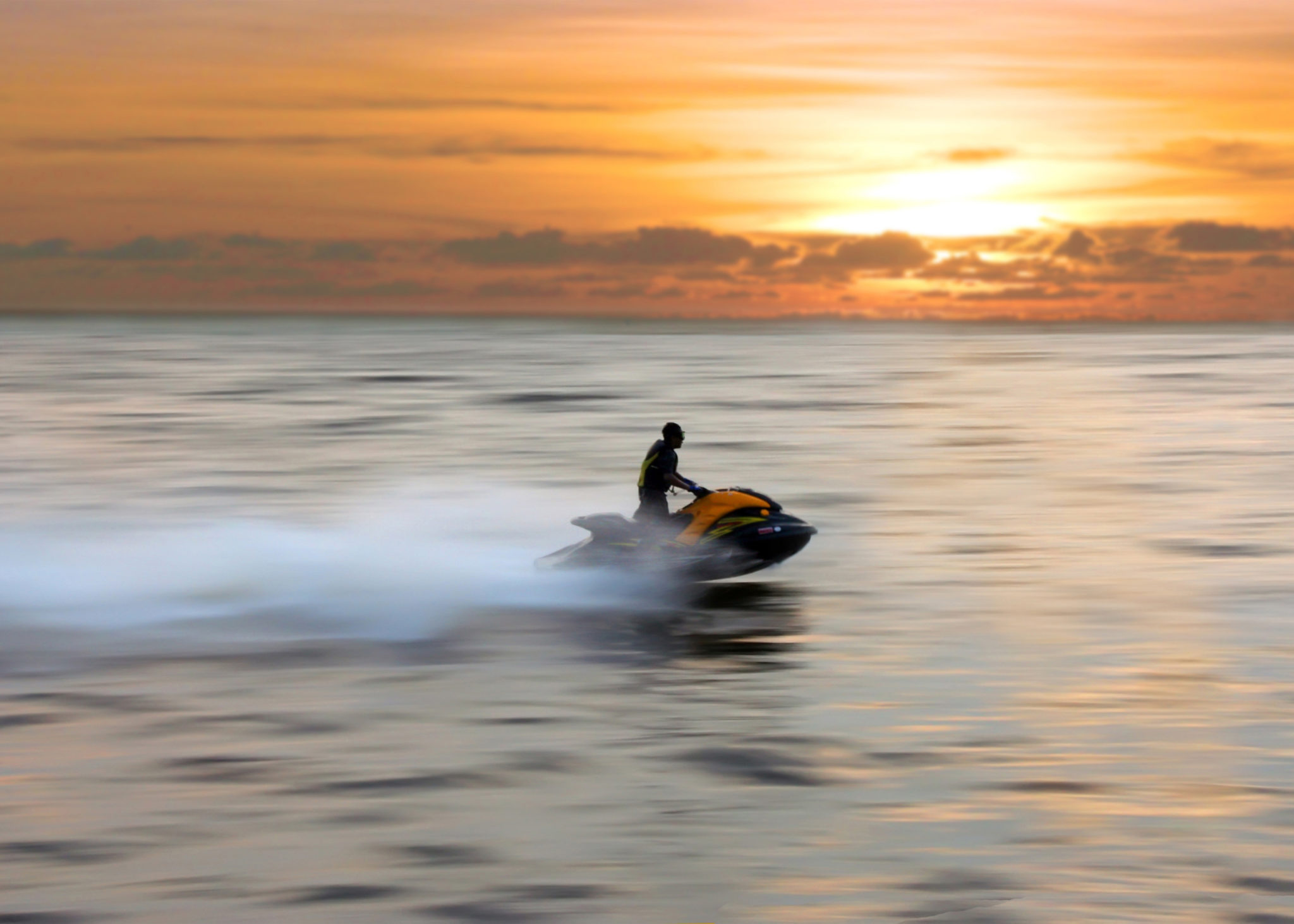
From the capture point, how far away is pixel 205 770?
1091 cm

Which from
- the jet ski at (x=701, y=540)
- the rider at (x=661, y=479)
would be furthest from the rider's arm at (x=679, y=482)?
the jet ski at (x=701, y=540)

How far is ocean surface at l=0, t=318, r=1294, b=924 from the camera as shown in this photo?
8.98 m

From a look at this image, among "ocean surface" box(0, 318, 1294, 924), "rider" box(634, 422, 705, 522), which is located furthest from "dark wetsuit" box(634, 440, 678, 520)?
"ocean surface" box(0, 318, 1294, 924)

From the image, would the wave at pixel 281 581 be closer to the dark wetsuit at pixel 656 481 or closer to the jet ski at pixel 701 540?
the jet ski at pixel 701 540

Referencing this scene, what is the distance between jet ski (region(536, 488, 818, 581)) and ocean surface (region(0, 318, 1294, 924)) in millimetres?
328

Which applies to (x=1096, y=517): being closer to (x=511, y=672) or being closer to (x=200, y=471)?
(x=511, y=672)

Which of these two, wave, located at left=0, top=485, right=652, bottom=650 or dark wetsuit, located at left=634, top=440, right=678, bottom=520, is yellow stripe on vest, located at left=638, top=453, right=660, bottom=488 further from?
wave, located at left=0, top=485, right=652, bottom=650

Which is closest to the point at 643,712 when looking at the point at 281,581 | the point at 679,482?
the point at 679,482

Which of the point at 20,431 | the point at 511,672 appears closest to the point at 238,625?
the point at 511,672

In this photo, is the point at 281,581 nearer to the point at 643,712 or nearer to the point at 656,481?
the point at 656,481

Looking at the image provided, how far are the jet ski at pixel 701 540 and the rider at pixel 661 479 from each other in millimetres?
144

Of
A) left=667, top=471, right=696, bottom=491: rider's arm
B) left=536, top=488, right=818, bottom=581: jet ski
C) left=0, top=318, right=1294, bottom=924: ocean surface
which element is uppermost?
left=667, top=471, right=696, bottom=491: rider's arm

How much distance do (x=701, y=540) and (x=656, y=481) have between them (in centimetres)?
93

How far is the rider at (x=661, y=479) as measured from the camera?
54.9 ft
